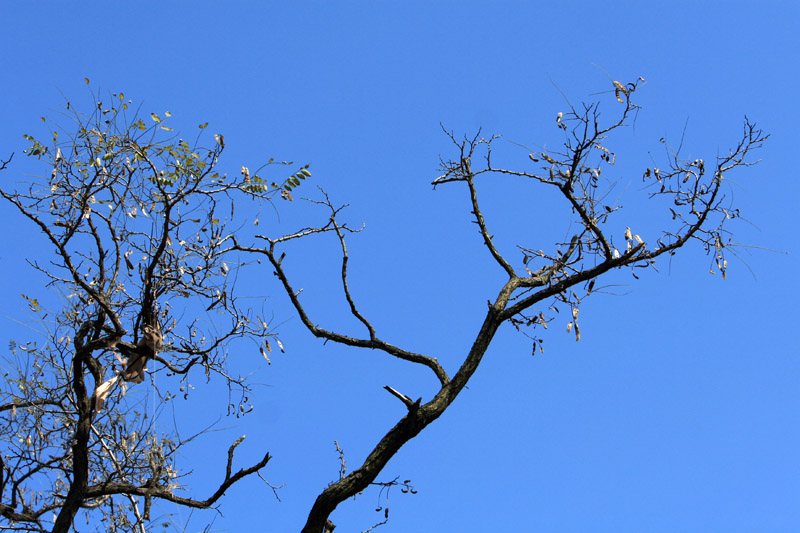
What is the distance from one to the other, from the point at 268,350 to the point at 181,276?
943 mm

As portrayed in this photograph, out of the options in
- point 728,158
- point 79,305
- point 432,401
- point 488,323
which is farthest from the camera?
point 79,305

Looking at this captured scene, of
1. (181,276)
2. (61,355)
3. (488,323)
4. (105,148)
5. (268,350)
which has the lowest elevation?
(488,323)

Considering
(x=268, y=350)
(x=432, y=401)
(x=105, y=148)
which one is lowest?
(x=432, y=401)

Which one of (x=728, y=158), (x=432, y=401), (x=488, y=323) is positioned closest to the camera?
(x=432, y=401)

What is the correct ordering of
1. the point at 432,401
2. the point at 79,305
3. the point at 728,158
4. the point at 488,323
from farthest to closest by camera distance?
the point at 79,305, the point at 728,158, the point at 488,323, the point at 432,401

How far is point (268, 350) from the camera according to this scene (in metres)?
5.96

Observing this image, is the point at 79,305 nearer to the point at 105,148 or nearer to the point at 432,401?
the point at 105,148

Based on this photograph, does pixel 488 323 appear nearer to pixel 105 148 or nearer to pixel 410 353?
pixel 410 353

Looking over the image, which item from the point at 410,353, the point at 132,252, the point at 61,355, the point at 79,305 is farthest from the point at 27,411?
the point at 410,353

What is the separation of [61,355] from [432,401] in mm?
3499

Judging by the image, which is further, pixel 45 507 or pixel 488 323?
pixel 45 507

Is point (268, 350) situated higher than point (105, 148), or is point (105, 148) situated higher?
point (105, 148)

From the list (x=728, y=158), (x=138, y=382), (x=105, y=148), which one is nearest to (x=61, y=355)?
(x=138, y=382)

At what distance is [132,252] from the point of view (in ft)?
19.3
